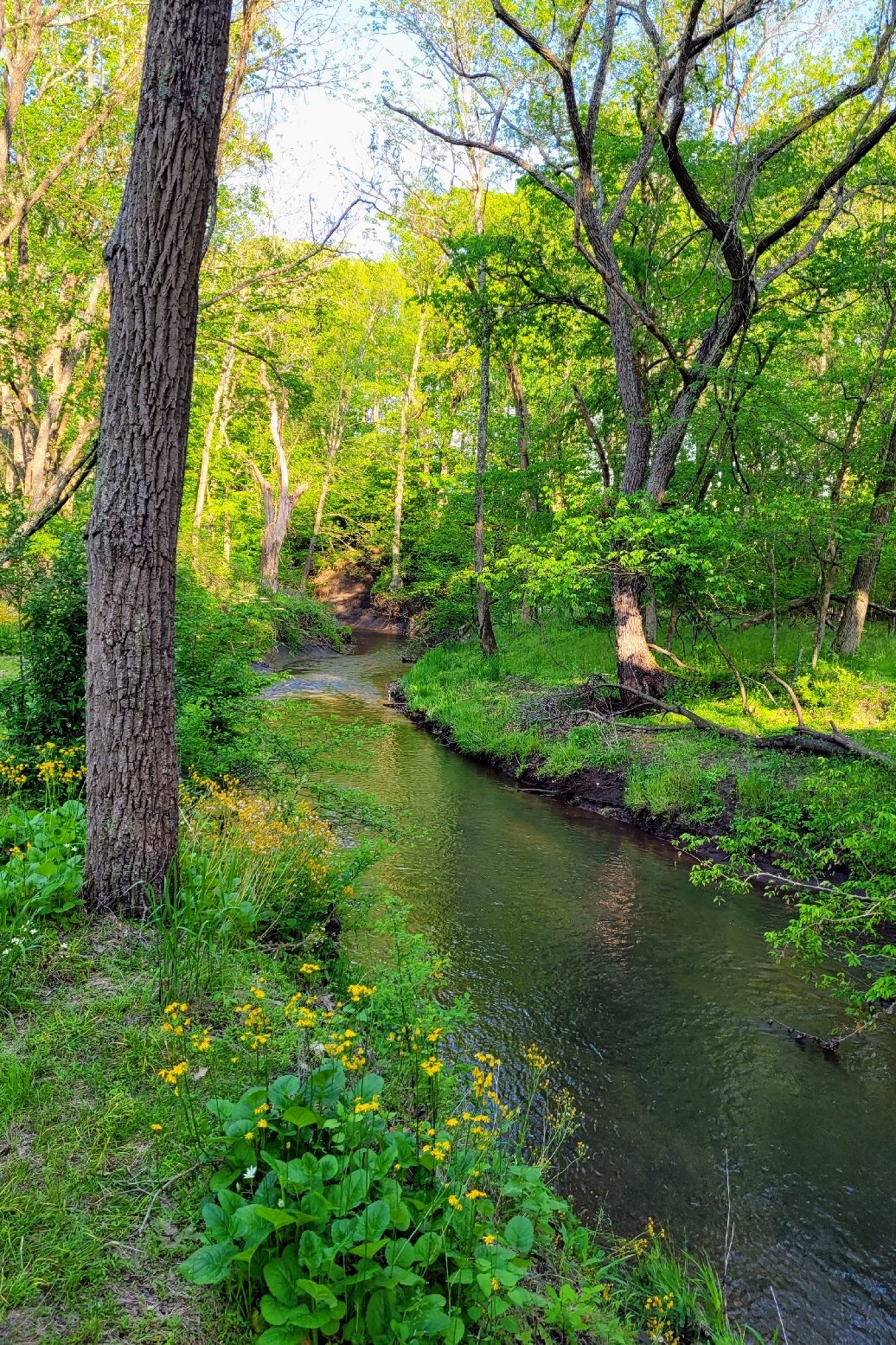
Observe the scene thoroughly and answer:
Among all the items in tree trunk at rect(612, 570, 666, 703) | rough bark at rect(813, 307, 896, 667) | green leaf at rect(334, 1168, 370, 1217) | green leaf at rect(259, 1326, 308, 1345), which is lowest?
green leaf at rect(259, 1326, 308, 1345)

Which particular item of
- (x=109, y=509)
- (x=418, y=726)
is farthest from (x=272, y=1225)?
(x=418, y=726)

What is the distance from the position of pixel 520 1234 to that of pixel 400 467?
28164 millimetres

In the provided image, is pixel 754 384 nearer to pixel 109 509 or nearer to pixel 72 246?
pixel 109 509

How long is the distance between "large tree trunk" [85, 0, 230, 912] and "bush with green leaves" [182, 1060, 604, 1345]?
5.59 feet

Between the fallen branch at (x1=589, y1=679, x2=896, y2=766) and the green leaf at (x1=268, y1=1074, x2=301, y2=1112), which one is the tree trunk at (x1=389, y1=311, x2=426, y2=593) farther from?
the green leaf at (x1=268, y1=1074, x2=301, y2=1112)

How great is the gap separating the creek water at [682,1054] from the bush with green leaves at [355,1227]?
1.39 m

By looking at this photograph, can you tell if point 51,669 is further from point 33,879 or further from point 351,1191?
point 351,1191

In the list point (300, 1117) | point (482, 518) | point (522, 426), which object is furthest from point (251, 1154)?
point (522, 426)

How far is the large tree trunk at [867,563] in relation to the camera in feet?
32.2

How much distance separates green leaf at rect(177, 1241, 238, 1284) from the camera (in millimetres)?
1786

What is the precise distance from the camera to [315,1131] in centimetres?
223

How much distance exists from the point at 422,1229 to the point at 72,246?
1526 centimetres

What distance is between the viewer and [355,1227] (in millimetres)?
1888

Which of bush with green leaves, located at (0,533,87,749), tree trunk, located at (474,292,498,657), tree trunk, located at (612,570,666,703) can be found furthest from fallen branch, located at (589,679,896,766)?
bush with green leaves, located at (0,533,87,749)
